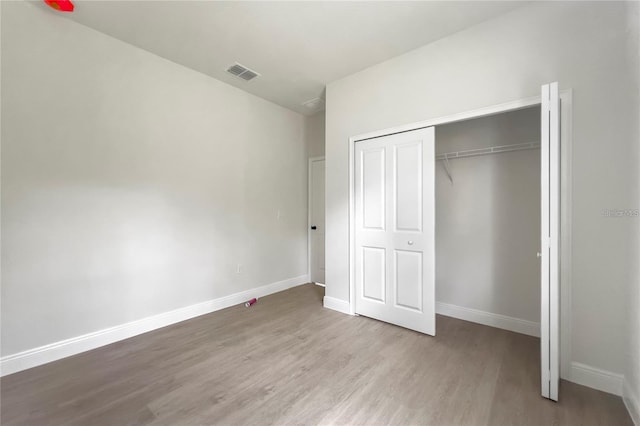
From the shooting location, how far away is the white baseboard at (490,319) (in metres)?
2.64

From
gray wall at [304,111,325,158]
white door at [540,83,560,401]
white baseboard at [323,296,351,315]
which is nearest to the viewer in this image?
white door at [540,83,560,401]

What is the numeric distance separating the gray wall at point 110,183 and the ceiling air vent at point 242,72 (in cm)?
34

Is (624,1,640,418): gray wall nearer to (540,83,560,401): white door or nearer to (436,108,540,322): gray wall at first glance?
(540,83,560,401): white door

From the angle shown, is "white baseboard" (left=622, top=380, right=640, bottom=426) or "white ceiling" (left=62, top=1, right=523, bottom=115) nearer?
"white baseboard" (left=622, top=380, right=640, bottom=426)

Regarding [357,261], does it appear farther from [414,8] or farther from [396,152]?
[414,8]

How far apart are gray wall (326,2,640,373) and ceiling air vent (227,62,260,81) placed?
2.27 metres

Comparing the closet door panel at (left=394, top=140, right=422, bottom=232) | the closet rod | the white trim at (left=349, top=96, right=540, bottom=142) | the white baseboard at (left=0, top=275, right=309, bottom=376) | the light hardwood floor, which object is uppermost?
the white trim at (left=349, top=96, right=540, bottom=142)

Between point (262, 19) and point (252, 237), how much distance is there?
264 centimetres

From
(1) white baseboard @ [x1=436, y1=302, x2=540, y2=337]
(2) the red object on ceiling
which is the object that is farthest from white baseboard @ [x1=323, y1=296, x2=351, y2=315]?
(2) the red object on ceiling

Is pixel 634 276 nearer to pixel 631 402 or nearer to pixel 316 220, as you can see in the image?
pixel 631 402

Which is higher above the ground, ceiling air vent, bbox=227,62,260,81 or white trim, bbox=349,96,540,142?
ceiling air vent, bbox=227,62,260,81

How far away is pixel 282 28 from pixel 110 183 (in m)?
2.25

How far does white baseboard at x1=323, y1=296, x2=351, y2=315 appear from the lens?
10.7 feet

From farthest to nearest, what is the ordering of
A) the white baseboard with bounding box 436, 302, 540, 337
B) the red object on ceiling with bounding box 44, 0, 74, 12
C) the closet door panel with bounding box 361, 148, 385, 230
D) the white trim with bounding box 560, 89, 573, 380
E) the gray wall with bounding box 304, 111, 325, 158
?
the gray wall with bounding box 304, 111, 325, 158 < the closet door panel with bounding box 361, 148, 385, 230 < the white baseboard with bounding box 436, 302, 540, 337 < the red object on ceiling with bounding box 44, 0, 74, 12 < the white trim with bounding box 560, 89, 573, 380
